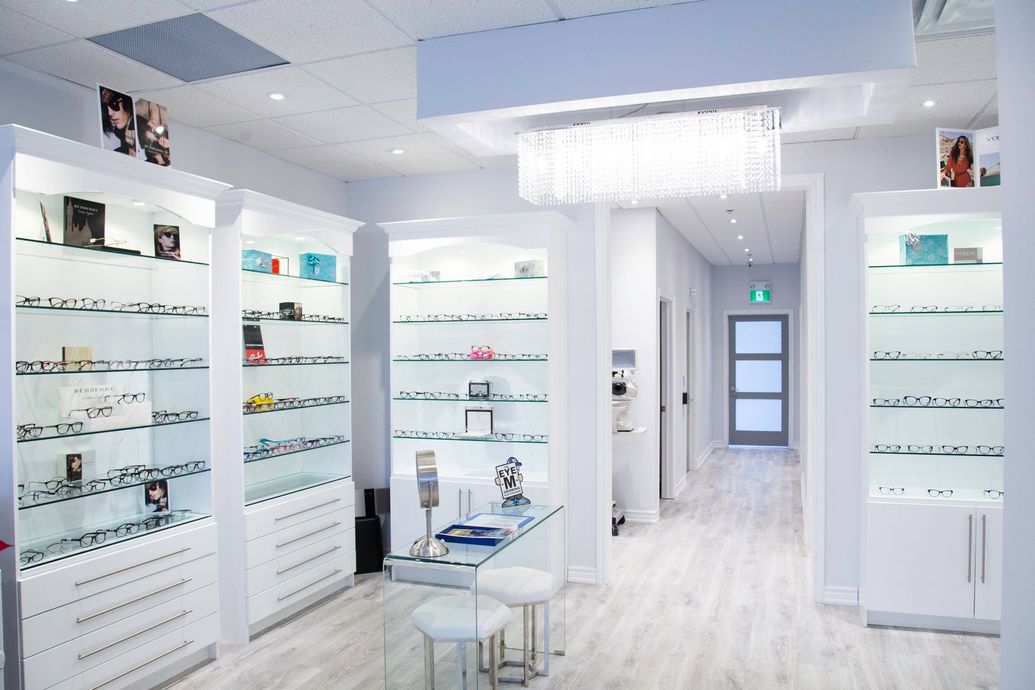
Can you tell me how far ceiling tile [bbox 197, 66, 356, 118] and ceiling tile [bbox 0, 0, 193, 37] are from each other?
614 millimetres

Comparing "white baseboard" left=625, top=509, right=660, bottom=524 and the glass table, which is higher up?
the glass table

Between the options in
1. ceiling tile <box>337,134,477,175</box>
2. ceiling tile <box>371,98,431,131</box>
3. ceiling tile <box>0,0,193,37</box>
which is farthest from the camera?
ceiling tile <box>337,134,477,175</box>

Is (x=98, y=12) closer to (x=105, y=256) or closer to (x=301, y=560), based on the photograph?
(x=105, y=256)

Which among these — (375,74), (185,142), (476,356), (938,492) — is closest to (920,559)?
(938,492)

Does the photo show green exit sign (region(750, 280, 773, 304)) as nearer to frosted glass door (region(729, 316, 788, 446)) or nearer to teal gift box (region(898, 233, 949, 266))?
frosted glass door (region(729, 316, 788, 446))

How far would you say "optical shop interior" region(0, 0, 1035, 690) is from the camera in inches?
115

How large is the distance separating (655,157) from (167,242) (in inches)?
95.6

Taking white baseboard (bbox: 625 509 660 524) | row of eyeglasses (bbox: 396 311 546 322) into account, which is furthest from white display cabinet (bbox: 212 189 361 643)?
white baseboard (bbox: 625 509 660 524)

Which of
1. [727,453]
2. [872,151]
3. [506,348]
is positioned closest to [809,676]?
[506,348]

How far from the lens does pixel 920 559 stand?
4.13 m

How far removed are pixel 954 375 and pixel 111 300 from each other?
4.55 m

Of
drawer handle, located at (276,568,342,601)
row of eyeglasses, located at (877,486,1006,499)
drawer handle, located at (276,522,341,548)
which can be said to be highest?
row of eyeglasses, located at (877,486,1006,499)

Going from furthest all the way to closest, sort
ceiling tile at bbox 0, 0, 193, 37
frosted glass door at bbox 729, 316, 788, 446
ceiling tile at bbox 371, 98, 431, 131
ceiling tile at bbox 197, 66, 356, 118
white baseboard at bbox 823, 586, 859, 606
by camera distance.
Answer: frosted glass door at bbox 729, 316, 788, 446 < white baseboard at bbox 823, 586, 859, 606 < ceiling tile at bbox 371, 98, 431, 131 < ceiling tile at bbox 197, 66, 356, 118 < ceiling tile at bbox 0, 0, 193, 37

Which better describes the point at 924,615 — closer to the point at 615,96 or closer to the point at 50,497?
the point at 615,96
